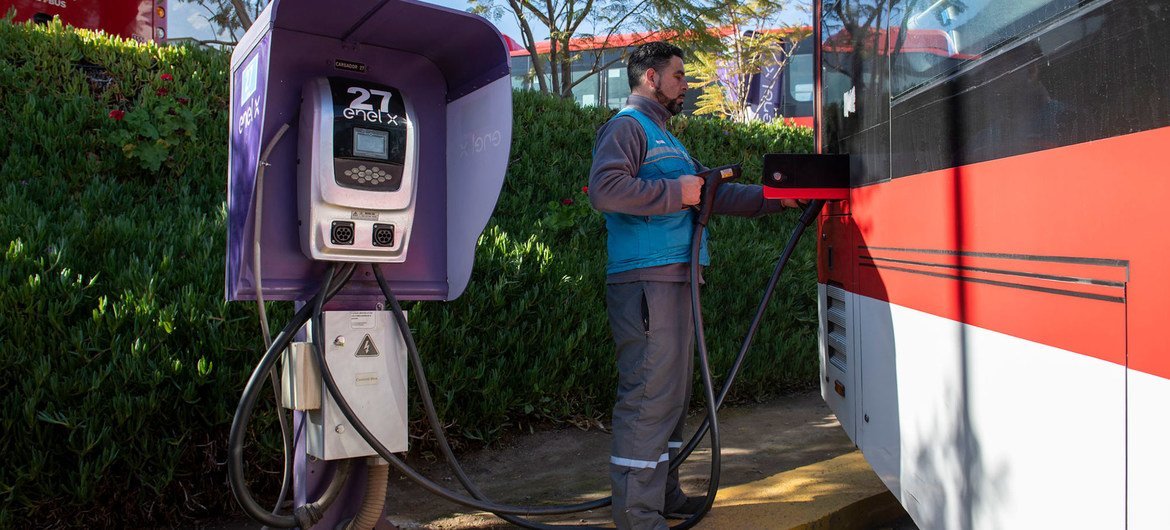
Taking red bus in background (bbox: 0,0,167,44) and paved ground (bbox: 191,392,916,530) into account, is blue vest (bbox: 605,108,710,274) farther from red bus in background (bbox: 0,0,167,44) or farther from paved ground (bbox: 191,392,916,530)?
red bus in background (bbox: 0,0,167,44)

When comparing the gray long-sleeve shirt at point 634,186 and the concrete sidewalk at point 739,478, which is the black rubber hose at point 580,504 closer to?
the gray long-sleeve shirt at point 634,186

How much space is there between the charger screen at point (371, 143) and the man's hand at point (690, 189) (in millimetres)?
1137

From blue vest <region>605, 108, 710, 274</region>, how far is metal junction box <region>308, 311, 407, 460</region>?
38.9 inches

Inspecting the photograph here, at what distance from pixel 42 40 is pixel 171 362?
12.4 feet

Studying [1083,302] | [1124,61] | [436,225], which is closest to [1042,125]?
[1124,61]

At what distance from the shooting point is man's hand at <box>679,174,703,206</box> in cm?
311

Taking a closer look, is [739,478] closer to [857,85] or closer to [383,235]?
[857,85]

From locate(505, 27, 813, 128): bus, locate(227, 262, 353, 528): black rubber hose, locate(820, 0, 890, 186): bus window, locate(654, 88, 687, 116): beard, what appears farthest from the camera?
locate(505, 27, 813, 128): bus

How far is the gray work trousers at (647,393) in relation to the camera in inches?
122

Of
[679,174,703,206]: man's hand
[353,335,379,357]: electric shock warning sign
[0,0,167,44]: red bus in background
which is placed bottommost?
[353,335,379,357]: electric shock warning sign

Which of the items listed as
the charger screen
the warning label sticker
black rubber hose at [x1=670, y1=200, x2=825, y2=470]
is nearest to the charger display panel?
the charger screen

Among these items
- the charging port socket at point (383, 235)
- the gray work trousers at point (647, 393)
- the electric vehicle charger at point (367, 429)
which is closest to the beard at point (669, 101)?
the electric vehicle charger at point (367, 429)

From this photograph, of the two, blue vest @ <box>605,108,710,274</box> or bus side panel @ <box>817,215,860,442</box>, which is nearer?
blue vest @ <box>605,108,710,274</box>

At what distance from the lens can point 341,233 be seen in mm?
2402
